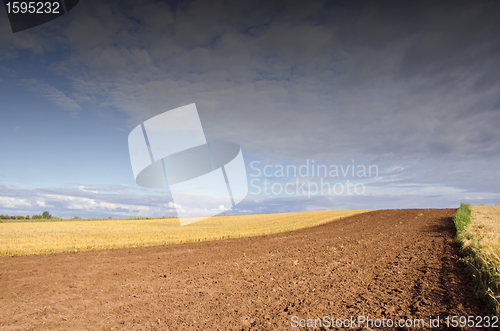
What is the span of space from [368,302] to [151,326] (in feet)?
16.6

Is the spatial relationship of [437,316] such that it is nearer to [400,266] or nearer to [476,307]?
[476,307]

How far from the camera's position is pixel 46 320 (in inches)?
252

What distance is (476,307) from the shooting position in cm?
479

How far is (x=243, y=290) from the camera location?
7.55 metres

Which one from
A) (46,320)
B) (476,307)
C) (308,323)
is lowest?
(46,320)

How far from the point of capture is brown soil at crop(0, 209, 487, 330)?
5578 millimetres

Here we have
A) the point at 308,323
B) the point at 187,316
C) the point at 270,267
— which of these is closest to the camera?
the point at 308,323

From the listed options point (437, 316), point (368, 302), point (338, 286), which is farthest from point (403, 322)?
point (338, 286)

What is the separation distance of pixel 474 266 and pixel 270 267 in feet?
20.5

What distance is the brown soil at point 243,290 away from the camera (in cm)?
558

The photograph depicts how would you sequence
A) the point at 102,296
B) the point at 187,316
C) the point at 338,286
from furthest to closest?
the point at 102,296 < the point at 338,286 < the point at 187,316

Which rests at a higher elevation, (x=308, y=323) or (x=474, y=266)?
(x=474, y=266)

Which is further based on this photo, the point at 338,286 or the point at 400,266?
the point at 400,266

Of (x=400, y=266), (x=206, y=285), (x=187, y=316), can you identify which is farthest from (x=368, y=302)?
(x=206, y=285)
